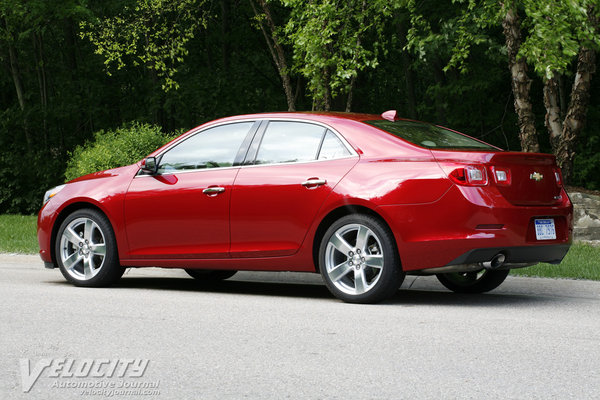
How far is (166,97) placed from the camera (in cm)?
3097

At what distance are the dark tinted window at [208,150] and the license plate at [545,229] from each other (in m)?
2.79

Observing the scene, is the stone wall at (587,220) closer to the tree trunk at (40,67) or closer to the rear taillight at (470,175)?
the rear taillight at (470,175)

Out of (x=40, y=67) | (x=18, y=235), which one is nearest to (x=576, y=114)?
(x=18, y=235)

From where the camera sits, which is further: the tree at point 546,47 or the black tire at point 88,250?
the tree at point 546,47

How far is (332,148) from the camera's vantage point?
27.8 feet

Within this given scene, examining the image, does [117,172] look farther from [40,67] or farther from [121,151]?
[40,67]

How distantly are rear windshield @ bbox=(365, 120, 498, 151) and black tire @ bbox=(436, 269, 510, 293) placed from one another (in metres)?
1.24

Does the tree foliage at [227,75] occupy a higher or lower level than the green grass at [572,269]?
higher

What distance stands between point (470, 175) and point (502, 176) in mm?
295

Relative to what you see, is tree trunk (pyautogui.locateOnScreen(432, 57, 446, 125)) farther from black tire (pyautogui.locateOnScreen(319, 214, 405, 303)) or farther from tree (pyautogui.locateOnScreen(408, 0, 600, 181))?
black tire (pyautogui.locateOnScreen(319, 214, 405, 303))

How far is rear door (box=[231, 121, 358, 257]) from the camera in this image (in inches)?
327

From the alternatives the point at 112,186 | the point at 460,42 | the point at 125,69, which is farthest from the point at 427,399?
the point at 125,69

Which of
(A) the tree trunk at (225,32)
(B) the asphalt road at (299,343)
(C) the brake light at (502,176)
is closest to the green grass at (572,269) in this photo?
(B) the asphalt road at (299,343)

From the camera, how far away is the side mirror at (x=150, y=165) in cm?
934
